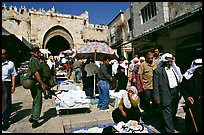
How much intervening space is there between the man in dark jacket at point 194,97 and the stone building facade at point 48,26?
814 inches

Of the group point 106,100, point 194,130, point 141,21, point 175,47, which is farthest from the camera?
point 141,21

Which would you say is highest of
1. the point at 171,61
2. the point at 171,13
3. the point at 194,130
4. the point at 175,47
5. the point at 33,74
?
the point at 171,13

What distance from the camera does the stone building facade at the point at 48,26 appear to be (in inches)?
807

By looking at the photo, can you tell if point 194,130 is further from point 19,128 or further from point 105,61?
point 19,128

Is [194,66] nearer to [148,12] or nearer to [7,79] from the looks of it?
[7,79]

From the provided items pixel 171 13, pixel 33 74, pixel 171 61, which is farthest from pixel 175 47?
pixel 33 74

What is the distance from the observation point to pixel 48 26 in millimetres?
22016

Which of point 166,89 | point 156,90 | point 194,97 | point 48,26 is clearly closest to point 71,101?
point 156,90

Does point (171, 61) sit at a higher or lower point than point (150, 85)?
higher

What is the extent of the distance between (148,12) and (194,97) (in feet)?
39.4

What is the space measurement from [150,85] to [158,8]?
928cm

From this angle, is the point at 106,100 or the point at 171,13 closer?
the point at 106,100

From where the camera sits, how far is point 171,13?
1138 cm

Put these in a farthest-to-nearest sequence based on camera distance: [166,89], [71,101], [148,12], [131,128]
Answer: [148,12] → [71,101] → [166,89] → [131,128]
